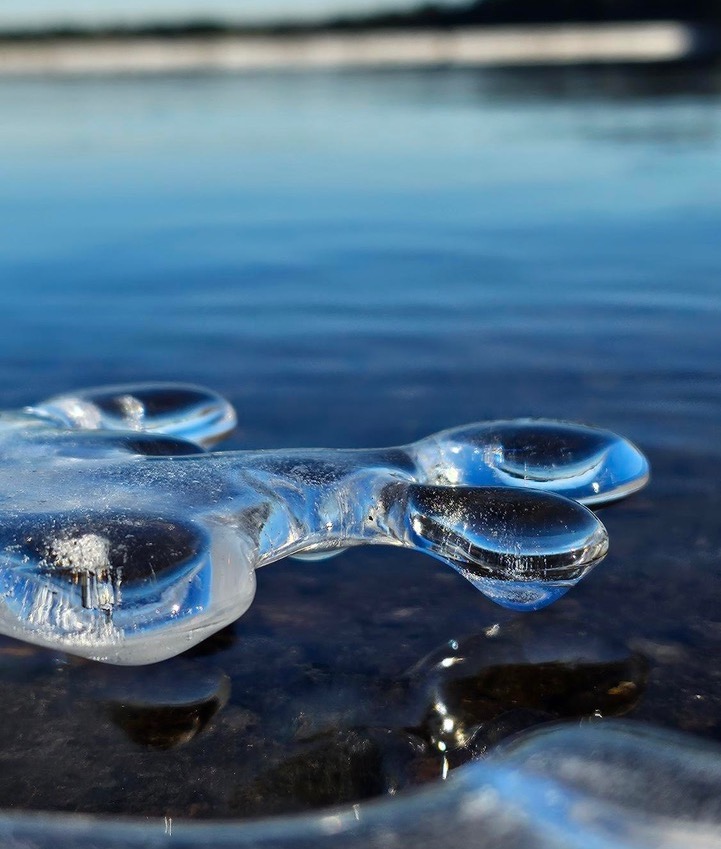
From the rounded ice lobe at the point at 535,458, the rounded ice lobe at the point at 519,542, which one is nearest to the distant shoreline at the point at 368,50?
the rounded ice lobe at the point at 535,458

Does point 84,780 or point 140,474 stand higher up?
point 140,474

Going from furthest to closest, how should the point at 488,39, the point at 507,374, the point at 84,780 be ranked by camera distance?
1. the point at 488,39
2. the point at 507,374
3. the point at 84,780

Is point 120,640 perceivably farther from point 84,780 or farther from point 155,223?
point 155,223

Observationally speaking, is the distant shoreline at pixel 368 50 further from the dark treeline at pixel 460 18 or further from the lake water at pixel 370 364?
the lake water at pixel 370 364

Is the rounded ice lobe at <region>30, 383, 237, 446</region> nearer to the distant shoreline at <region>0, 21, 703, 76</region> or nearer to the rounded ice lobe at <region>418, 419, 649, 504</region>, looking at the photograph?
the rounded ice lobe at <region>418, 419, 649, 504</region>

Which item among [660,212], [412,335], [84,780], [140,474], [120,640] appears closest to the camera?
[84,780]

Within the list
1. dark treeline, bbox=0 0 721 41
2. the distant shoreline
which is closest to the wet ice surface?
the distant shoreline

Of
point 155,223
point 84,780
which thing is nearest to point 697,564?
point 84,780
